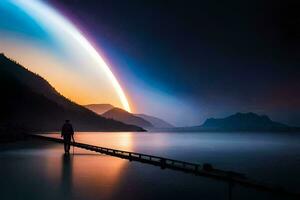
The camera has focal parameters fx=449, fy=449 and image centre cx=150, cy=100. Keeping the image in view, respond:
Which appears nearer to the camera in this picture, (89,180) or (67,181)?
(67,181)

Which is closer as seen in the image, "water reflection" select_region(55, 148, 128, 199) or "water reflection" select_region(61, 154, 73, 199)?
"water reflection" select_region(61, 154, 73, 199)

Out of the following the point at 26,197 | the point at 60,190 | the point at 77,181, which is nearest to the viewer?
the point at 26,197

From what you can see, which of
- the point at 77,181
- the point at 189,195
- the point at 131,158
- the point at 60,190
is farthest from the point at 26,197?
the point at 131,158

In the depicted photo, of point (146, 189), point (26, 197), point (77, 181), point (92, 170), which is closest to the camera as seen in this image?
point (26, 197)

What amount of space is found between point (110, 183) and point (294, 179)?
18752 mm

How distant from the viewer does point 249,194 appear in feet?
87.8

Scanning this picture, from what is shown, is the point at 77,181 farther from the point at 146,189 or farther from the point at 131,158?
the point at 131,158

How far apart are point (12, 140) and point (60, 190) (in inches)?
2927

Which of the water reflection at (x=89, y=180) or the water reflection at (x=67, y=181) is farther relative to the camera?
the water reflection at (x=89, y=180)

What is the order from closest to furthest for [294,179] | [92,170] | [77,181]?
[77,181], [92,170], [294,179]

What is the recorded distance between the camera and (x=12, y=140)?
9544 centimetres

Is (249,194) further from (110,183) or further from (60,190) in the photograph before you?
(60,190)

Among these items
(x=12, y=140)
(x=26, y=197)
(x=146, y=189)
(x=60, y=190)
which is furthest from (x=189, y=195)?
(x=12, y=140)

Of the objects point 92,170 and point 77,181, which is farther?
point 92,170
